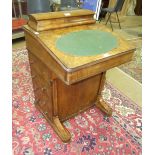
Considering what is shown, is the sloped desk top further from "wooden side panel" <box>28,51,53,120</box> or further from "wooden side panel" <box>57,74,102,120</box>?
"wooden side panel" <box>57,74,102,120</box>

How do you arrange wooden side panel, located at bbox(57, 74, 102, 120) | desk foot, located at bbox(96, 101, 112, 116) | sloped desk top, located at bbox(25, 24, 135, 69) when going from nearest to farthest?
sloped desk top, located at bbox(25, 24, 135, 69) < wooden side panel, located at bbox(57, 74, 102, 120) < desk foot, located at bbox(96, 101, 112, 116)

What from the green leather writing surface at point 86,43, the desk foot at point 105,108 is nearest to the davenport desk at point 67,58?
the green leather writing surface at point 86,43

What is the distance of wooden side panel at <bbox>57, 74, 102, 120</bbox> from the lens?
138 cm

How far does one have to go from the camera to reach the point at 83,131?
5.12 ft

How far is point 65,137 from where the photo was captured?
1425 millimetres

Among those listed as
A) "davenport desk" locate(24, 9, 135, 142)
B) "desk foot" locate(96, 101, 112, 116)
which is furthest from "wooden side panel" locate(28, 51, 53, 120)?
"desk foot" locate(96, 101, 112, 116)

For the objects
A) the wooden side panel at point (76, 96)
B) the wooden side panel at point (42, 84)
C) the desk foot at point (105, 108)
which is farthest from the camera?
the desk foot at point (105, 108)


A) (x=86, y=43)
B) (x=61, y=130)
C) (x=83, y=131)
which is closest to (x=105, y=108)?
(x=83, y=131)

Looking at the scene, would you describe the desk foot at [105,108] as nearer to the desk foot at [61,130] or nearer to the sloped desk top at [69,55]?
the desk foot at [61,130]

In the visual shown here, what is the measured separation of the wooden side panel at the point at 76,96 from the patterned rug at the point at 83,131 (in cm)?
12

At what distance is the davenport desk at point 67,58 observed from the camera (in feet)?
3.06
